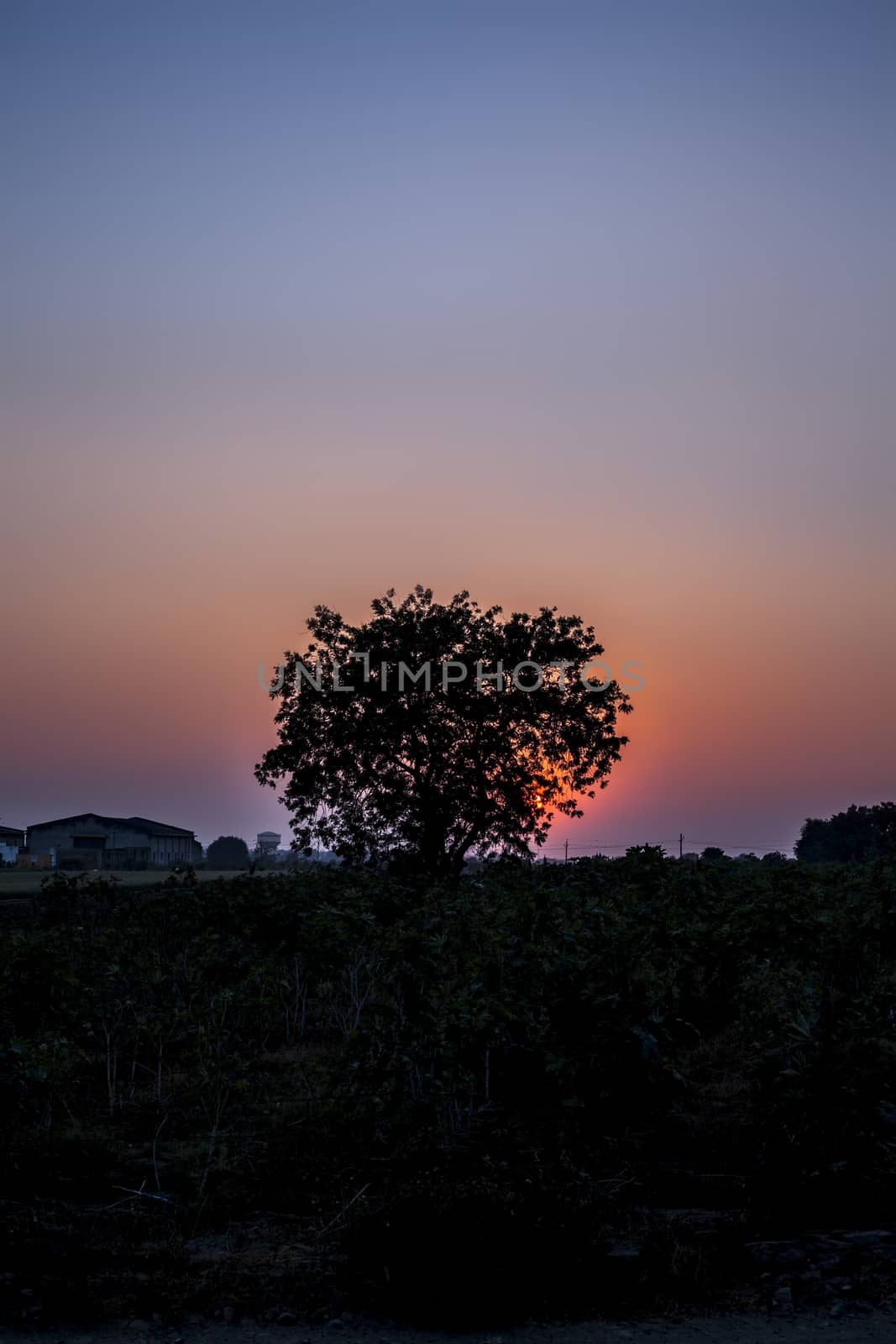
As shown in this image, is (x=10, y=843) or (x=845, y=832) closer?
(x=845, y=832)

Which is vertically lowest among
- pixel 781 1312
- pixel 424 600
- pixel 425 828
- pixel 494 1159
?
pixel 781 1312

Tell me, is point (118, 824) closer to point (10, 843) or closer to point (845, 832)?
point (10, 843)

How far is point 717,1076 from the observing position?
363 inches

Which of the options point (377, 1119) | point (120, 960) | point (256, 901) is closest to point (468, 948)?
point (377, 1119)

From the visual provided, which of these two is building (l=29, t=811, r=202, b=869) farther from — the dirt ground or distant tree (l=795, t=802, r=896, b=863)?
the dirt ground

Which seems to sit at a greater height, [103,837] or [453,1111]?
[103,837]

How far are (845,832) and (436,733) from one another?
165 feet

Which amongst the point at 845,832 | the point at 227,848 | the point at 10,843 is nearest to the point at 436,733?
the point at 845,832

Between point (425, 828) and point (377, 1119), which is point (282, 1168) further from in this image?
point (425, 828)

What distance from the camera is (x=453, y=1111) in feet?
23.2

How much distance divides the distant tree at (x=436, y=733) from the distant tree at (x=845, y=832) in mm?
34211

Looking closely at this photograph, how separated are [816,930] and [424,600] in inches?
859

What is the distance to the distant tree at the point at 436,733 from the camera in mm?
30344

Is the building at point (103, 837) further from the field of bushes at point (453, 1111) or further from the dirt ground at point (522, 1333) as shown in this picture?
the dirt ground at point (522, 1333)
